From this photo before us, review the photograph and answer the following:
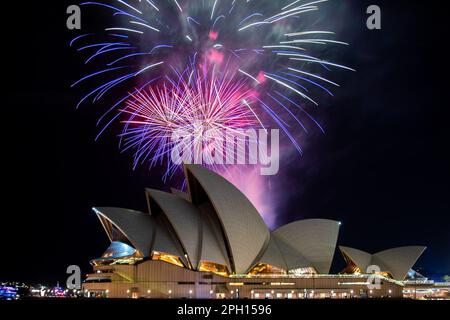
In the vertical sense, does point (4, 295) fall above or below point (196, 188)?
below

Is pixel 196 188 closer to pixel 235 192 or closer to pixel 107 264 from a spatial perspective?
pixel 235 192

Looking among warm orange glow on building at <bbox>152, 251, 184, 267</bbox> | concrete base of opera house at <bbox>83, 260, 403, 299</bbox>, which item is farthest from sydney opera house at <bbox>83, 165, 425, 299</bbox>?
concrete base of opera house at <bbox>83, 260, 403, 299</bbox>

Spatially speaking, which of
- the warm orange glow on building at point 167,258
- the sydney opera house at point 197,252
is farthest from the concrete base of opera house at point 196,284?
the warm orange glow on building at point 167,258

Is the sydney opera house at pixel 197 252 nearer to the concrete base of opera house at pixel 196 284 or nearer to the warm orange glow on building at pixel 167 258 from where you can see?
the warm orange glow on building at pixel 167 258

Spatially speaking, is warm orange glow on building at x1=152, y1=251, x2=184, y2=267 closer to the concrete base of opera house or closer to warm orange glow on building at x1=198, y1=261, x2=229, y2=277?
the concrete base of opera house

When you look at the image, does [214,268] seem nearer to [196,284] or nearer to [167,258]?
[196,284]
